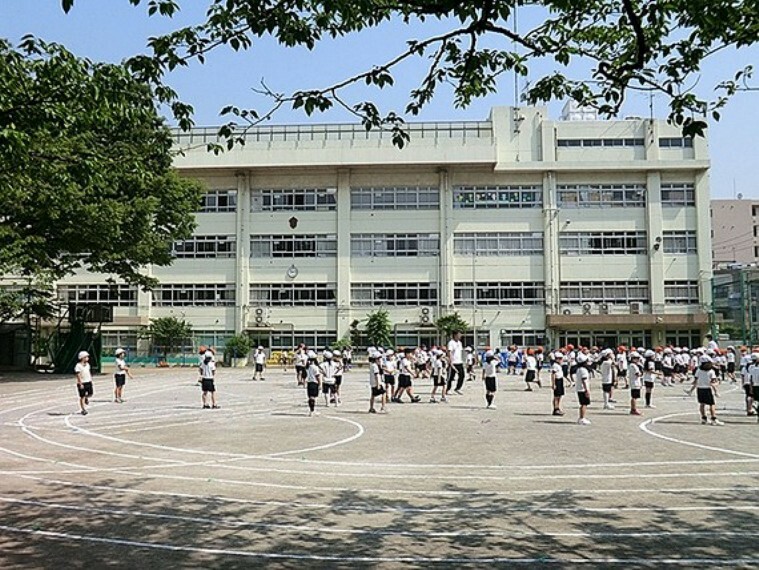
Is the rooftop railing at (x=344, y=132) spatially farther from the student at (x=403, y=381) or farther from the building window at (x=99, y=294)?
the student at (x=403, y=381)

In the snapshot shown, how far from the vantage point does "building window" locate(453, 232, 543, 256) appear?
176 ft

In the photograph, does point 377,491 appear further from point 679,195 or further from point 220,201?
point 679,195

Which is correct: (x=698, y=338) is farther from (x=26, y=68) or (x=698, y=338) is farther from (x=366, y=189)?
(x=26, y=68)

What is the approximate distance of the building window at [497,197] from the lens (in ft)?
177

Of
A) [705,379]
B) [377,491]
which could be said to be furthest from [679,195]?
[377,491]

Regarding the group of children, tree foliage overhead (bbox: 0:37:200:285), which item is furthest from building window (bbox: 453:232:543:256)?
the group of children

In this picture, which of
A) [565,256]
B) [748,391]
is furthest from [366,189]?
[748,391]

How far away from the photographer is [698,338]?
53.3m

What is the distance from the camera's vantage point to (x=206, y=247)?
5538 centimetres

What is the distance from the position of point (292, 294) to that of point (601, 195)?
77.6ft

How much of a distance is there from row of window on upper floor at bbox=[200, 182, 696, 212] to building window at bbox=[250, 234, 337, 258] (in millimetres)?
2088

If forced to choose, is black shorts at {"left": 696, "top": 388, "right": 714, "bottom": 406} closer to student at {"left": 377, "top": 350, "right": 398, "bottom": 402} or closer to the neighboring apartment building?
student at {"left": 377, "top": 350, "right": 398, "bottom": 402}

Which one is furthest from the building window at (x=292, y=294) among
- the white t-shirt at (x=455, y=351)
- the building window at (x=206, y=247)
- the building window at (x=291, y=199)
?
the white t-shirt at (x=455, y=351)

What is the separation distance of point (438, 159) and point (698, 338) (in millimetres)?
22658
